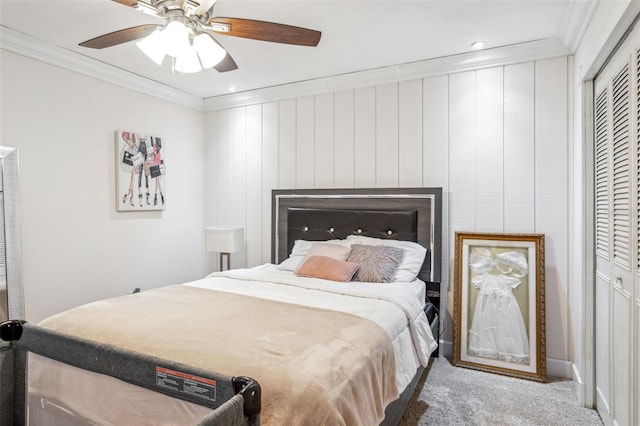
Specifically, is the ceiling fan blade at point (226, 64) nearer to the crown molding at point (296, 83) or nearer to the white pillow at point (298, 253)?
the crown molding at point (296, 83)

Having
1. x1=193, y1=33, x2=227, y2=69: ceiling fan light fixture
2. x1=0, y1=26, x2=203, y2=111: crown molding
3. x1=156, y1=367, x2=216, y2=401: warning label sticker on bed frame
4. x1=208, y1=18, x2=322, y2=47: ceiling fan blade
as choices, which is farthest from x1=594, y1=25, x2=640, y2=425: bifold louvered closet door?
x1=0, y1=26, x2=203, y2=111: crown molding

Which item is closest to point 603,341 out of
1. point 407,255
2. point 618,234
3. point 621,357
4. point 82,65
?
point 621,357

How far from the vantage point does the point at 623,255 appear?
1.89 meters

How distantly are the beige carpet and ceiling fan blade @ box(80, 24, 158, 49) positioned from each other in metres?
2.62

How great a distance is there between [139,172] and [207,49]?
7.21 ft

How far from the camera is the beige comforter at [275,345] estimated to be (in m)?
1.31

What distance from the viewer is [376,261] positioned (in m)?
2.95

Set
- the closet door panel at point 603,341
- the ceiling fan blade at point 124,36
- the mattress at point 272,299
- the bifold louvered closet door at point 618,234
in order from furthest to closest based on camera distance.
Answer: the closet door panel at point 603,341
the ceiling fan blade at point 124,36
the bifold louvered closet door at point 618,234
the mattress at point 272,299

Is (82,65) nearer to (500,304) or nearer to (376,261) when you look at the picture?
(376,261)

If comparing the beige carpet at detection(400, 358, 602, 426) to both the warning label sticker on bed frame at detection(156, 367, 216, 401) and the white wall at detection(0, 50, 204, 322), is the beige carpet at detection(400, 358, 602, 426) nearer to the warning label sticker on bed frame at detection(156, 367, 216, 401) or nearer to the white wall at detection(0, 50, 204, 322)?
the warning label sticker on bed frame at detection(156, 367, 216, 401)

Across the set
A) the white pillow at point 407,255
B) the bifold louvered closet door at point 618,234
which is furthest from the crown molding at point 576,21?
the white pillow at point 407,255

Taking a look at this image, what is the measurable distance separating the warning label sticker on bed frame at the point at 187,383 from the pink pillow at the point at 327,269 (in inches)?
70.7

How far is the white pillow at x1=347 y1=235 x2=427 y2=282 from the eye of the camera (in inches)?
116

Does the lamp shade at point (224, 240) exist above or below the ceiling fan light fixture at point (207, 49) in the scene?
below
